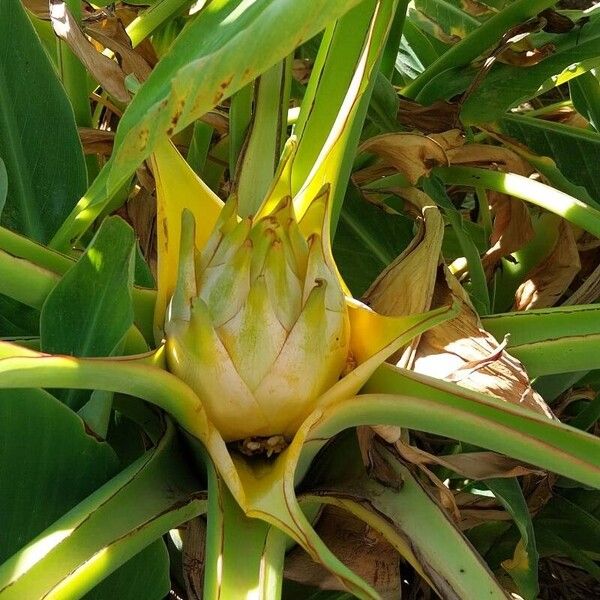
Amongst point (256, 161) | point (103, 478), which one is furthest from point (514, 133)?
point (103, 478)

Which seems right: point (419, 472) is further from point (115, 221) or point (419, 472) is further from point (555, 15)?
point (555, 15)

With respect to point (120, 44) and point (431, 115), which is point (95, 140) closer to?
point (120, 44)

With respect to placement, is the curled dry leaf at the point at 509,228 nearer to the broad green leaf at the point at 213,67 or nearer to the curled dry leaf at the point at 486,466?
the curled dry leaf at the point at 486,466

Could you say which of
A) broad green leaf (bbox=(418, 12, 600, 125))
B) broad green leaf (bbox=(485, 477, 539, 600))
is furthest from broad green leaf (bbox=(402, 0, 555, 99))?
broad green leaf (bbox=(485, 477, 539, 600))

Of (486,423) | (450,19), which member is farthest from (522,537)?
(450,19)

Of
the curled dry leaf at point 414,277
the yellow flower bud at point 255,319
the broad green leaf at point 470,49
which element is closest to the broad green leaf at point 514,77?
the broad green leaf at point 470,49

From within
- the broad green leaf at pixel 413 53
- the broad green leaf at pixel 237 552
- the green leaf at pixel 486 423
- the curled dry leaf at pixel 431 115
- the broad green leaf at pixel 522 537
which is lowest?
the broad green leaf at pixel 522 537
